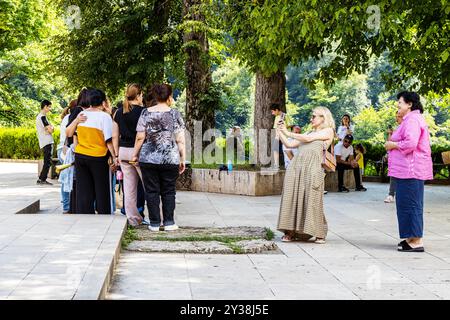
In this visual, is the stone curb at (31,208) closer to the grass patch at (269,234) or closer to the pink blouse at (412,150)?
the grass patch at (269,234)

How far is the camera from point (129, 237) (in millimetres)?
10641

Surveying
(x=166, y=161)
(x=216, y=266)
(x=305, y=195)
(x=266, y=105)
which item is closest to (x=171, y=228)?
(x=166, y=161)

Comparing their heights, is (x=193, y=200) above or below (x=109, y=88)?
below

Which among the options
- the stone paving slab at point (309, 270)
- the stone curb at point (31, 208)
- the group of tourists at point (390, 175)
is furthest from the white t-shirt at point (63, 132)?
the group of tourists at point (390, 175)

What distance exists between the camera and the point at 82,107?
481 inches

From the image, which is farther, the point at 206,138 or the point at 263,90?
the point at 206,138

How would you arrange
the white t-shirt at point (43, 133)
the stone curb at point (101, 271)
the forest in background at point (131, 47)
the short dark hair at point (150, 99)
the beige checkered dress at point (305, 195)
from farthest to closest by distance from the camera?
1. the forest in background at point (131, 47)
2. the white t-shirt at point (43, 133)
3. the short dark hair at point (150, 99)
4. the beige checkered dress at point (305, 195)
5. the stone curb at point (101, 271)

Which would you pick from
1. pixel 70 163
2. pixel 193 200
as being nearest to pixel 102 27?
pixel 193 200

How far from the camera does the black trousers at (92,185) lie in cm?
1183

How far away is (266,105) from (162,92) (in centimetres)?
1019

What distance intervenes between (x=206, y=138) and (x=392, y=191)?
685 cm

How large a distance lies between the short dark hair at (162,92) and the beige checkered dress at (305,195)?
1.80 meters

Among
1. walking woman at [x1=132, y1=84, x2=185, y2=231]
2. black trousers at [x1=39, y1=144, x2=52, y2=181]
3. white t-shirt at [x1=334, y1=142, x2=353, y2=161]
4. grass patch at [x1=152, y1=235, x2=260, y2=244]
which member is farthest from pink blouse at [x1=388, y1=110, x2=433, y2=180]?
black trousers at [x1=39, y1=144, x2=52, y2=181]
